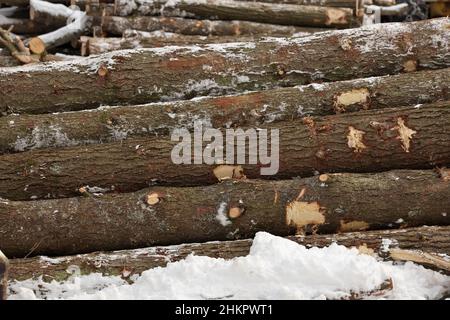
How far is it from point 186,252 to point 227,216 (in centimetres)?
47

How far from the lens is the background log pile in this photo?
14.4ft

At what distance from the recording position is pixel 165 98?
5480 millimetres

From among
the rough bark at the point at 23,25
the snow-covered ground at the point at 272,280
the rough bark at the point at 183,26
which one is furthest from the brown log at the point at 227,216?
the rough bark at the point at 23,25

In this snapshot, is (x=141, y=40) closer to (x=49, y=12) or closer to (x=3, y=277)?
(x=49, y=12)

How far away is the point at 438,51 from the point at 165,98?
8.46ft

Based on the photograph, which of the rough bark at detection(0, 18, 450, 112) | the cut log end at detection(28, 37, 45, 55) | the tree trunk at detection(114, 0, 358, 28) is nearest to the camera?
the rough bark at detection(0, 18, 450, 112)

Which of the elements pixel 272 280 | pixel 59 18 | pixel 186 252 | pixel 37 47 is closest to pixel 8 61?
pixel 37 47

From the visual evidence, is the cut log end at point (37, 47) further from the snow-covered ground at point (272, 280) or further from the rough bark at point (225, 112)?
the snow-covered ground at point (272, 280)

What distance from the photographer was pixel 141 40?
6957mm

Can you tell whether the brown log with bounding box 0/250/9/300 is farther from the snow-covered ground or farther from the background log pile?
the snow-covered ground

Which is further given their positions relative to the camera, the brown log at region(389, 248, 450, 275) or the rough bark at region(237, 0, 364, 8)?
the rough bark at region(237, 0, 364, 8)

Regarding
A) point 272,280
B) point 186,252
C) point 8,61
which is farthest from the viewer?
point 8,61

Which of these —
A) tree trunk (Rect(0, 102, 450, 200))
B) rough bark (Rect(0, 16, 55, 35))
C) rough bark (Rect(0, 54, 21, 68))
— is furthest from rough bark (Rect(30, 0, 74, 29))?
tree trunk (Rect(0, 102, 450, 200))

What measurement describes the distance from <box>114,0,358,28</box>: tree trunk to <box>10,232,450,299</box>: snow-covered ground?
4.88 meters
